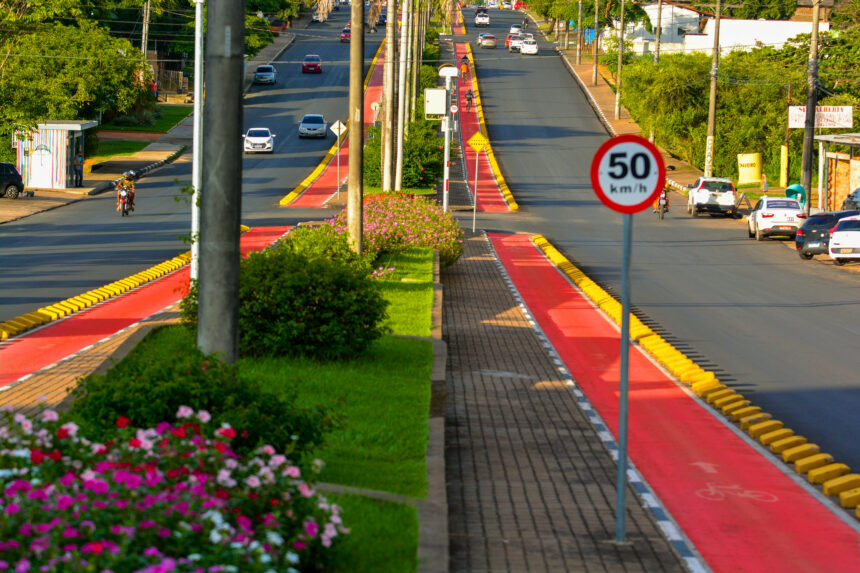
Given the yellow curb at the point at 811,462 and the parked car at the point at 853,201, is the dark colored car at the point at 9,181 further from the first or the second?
the yellow curb at the point at 811,462

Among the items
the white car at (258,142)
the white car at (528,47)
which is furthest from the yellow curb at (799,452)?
the white car at (528,47)

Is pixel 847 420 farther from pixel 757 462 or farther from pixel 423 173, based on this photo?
pixel 423 173

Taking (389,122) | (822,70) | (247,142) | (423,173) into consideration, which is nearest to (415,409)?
(389,122)

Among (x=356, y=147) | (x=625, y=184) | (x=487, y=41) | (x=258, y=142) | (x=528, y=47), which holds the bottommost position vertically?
(x=625, y=184)

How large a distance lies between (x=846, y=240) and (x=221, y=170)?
90.3 ft

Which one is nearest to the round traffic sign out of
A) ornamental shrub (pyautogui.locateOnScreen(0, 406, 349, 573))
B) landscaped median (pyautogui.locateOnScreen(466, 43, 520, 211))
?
ornamental shrub (pyautogui.locateOnScreen(0, 406, 349, 573))

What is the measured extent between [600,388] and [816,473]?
4.71 metres

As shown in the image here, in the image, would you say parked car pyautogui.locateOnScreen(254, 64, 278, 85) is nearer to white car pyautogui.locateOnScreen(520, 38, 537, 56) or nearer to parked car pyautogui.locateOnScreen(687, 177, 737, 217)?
white car pyautogui.locateOnScreen(520, 38, 537, 56)

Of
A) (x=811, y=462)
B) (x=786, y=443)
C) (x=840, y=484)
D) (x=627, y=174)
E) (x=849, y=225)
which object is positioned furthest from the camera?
(x=849, y=225)

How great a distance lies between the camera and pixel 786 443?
1272 centimetres

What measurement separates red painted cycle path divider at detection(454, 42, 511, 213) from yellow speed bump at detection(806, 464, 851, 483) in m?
39.1

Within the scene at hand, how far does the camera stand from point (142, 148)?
66938mm

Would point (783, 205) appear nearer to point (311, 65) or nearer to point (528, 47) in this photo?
point (311, 65)

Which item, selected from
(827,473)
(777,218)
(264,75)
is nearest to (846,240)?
(777,218)
